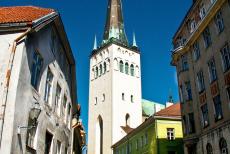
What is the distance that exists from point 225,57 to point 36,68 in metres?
14.4

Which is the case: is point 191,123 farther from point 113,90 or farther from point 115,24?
point 115,24

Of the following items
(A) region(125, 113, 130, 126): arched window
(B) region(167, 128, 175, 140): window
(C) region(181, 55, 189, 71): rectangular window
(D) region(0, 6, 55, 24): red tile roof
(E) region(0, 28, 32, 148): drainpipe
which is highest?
(A) region(125, 113, 130, 126): arched window

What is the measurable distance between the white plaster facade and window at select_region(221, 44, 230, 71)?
47223 mm

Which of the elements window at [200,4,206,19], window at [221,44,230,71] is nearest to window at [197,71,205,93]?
window at [221,44,230,71]

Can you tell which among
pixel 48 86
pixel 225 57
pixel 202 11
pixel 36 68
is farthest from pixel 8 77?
pixel 202 11

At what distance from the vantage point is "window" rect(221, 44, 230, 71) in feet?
76.1

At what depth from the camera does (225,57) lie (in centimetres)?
2373

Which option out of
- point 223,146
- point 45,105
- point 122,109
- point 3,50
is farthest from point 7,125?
point 122,109

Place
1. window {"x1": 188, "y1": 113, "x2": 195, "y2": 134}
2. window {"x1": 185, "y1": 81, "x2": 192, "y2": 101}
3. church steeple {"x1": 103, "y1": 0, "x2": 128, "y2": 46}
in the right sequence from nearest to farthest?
1. window {"x1": 188, "y1": 113, "x2": 195, "y2": 134}
2. window {"x1": 185, "y1": 81, "x2": 192, "y2": 101}
3. church steeple {"x1": 103, "y1": 0, "x2": 128, "y2": 46}

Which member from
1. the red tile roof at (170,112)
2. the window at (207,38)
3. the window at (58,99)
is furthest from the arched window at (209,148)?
the red tile roof at (170,112)

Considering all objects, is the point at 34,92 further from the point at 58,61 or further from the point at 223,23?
the point at 223,23

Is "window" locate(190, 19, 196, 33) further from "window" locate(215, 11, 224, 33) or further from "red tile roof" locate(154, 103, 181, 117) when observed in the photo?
"red tile roof" locate(154, 103, 181, 117)

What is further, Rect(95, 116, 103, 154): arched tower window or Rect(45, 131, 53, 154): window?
Rect(95, 116, 103, 154): arched tower window

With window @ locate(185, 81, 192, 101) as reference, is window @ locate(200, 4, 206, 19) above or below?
above
